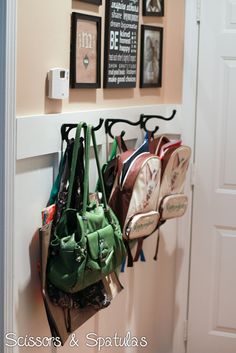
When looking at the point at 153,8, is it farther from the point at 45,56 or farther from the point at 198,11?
the point at 45,56

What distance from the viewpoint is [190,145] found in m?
3.03

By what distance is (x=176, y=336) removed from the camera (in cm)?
318

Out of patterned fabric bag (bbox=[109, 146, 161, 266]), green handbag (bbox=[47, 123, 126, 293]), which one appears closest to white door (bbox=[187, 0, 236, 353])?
patterned fabric bag (bbox=[109, 146, 161, 266])

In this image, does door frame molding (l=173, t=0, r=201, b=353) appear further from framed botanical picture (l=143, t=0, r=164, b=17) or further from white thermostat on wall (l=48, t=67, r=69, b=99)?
white thermostat on wall (l=48, t=67, r=69, b=99)

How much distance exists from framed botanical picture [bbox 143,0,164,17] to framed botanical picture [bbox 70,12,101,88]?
46cm

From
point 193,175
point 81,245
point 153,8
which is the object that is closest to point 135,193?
point 81,245

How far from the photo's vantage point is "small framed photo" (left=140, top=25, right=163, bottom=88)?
2781mm

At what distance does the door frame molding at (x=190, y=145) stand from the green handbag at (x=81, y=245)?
38.5 inches

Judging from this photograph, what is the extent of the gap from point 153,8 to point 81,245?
1307 millimetres

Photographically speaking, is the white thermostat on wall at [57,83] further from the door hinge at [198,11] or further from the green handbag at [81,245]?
the door hinge at [198,11]

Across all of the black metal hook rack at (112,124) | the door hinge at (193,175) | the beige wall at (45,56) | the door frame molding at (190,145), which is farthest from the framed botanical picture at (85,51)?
the door hinge at (193,175)

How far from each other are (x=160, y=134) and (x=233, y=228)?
1.84ft

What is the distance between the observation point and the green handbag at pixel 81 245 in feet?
6.48

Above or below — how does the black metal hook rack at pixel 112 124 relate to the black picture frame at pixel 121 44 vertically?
below
